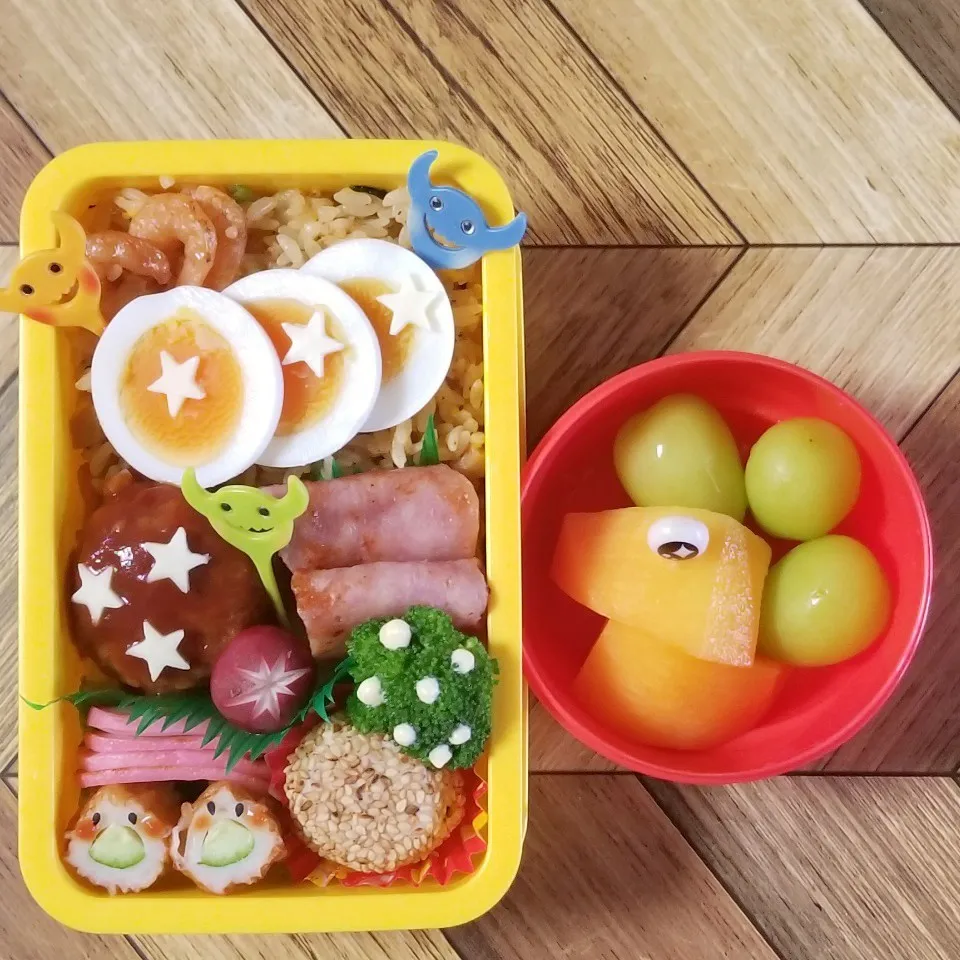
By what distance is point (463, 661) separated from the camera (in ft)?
2.87

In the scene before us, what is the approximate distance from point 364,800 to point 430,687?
0.45 ft

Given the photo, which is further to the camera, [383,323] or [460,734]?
[383,323]

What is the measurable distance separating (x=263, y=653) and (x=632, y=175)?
2.31 ft

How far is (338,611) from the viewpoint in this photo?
3.05 ft

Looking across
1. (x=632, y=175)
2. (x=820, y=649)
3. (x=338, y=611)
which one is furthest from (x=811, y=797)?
(x=632, y=175)

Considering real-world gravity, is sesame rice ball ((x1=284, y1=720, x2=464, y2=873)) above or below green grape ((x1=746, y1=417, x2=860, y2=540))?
below

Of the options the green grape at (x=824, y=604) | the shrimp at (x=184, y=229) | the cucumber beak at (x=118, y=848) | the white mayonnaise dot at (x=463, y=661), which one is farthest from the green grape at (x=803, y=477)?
the cucumber beak at (x=118, y=848)

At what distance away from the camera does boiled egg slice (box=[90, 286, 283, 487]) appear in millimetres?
929

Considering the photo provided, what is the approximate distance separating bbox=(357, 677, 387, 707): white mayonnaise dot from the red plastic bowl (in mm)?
163

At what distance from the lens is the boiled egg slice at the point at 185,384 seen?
0.93m

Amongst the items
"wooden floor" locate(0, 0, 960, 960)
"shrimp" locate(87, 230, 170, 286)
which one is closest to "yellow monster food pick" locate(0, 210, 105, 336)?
"shrimp" locate(87, 230, 170, 286)

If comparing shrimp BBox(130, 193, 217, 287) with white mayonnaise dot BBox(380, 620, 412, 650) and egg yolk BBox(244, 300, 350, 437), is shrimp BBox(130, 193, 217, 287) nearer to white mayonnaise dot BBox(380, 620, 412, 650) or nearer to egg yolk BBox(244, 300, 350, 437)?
egg yolk BBox(244, 300, 350, 437)

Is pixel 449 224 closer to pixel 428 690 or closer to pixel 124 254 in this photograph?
pixel 124 254

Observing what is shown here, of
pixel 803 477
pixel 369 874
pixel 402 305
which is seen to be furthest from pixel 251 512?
pixel 803 477
